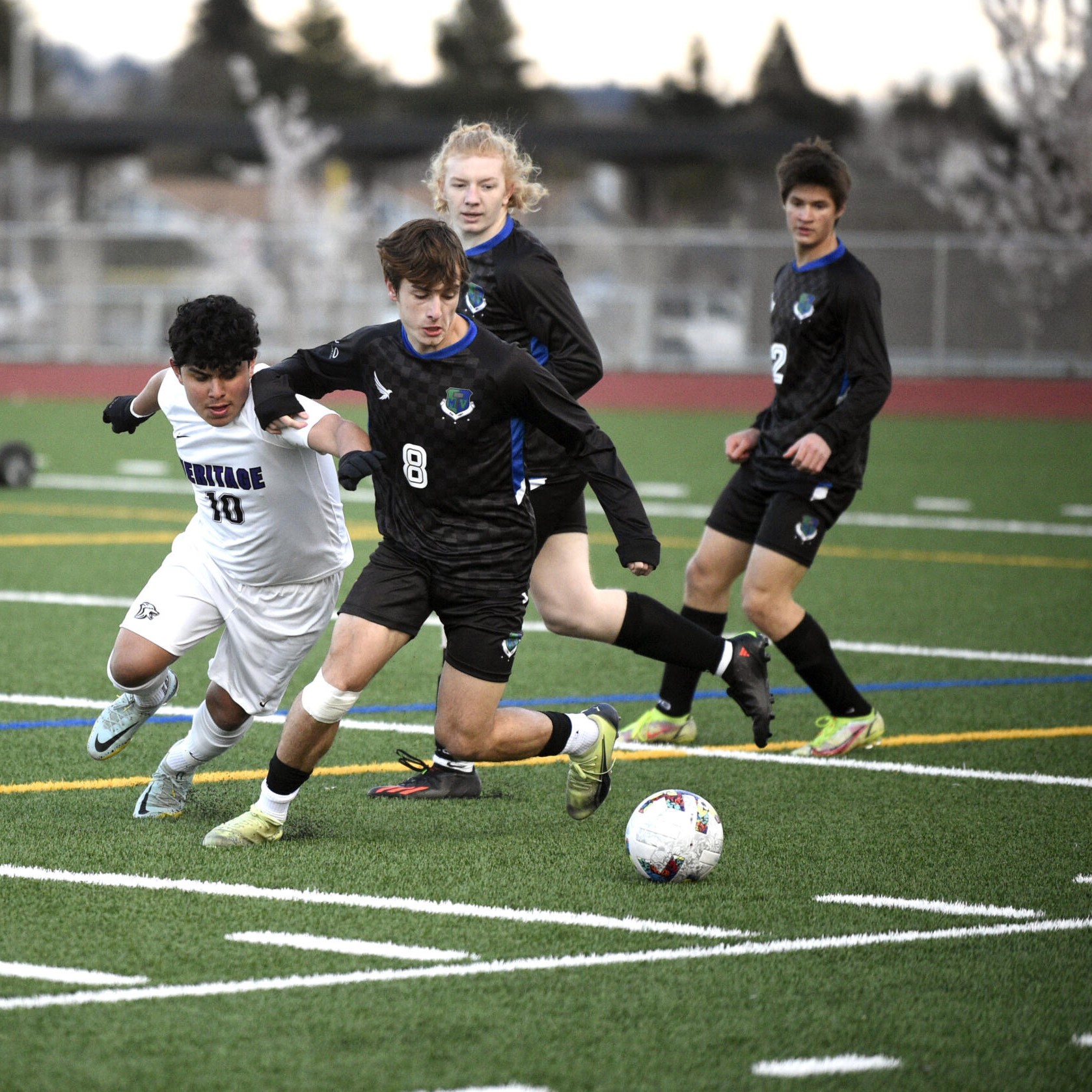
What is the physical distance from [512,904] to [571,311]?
7.61 ft

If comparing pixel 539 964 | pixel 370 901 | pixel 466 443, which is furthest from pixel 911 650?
pixel 539 964

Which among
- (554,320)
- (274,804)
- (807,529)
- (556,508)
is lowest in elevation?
(274,804)

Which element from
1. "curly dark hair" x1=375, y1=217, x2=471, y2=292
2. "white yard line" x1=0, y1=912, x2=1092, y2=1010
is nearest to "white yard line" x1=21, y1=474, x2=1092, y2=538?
"curly dark hair" x1=375, y1=217, x2=471, y2=292

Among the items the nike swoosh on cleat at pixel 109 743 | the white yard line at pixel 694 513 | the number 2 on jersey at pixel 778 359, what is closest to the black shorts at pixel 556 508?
the number 2 on jersey at pixel 778 359

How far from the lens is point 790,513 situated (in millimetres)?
7094

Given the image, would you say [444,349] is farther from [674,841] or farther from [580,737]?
[674,841]

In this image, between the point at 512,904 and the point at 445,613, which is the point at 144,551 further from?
the point at 512,904

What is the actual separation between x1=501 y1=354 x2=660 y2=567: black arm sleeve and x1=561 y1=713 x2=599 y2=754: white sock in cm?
57

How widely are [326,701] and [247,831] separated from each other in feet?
1.57

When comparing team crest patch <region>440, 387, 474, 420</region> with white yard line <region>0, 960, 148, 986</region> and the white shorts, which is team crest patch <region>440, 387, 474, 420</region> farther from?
white yard line <region>0, 960, 148, 986</region>

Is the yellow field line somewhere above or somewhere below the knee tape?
below

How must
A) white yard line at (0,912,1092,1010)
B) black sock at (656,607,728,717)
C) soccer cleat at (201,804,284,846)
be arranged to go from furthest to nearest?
black sock at (656,607,728,717)
soccer cleat at (201,804,284,846)
white yard line at (0,912,1092,1010)

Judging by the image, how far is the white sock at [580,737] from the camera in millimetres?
5777

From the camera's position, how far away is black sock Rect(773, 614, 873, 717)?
23.3ft
